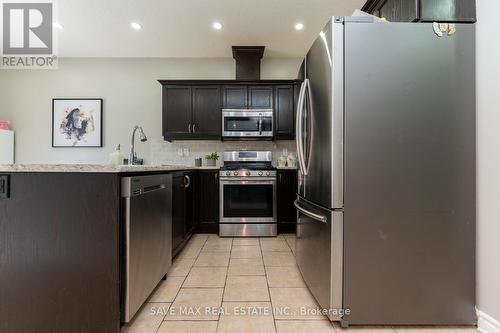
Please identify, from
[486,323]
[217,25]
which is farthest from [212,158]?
[486,323]

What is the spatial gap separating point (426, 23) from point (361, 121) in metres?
0.71

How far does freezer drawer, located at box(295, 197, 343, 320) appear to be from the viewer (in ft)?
4.49

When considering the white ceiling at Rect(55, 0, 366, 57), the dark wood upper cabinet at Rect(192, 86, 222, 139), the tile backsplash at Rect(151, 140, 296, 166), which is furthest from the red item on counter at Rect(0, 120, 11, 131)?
the dark wood upper cabinet at Rect(192, 86, 222, 139)

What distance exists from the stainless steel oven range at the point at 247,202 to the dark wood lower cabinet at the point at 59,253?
217 centimetres

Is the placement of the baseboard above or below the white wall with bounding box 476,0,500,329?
below

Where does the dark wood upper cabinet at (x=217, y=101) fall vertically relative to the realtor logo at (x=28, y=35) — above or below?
below

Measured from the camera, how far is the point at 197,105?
369cm

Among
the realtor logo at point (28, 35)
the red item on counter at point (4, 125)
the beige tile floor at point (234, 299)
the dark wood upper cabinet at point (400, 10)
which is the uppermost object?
the realtor logo at point (28, 35)

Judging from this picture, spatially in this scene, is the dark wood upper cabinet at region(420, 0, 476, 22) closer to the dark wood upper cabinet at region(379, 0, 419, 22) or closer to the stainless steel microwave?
the dark wood upper cabinet at region(379, 0, 419, 22)

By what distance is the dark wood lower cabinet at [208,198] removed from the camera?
344cm

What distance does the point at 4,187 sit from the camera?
1.15 metres

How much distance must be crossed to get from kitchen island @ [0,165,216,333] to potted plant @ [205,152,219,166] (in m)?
2.70

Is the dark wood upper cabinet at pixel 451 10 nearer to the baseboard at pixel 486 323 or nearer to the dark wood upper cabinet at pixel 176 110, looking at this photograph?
the baseboard at pixel 486 323

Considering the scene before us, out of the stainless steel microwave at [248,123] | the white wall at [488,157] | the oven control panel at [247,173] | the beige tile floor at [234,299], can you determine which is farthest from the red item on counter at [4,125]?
the white wall at [488,157]
